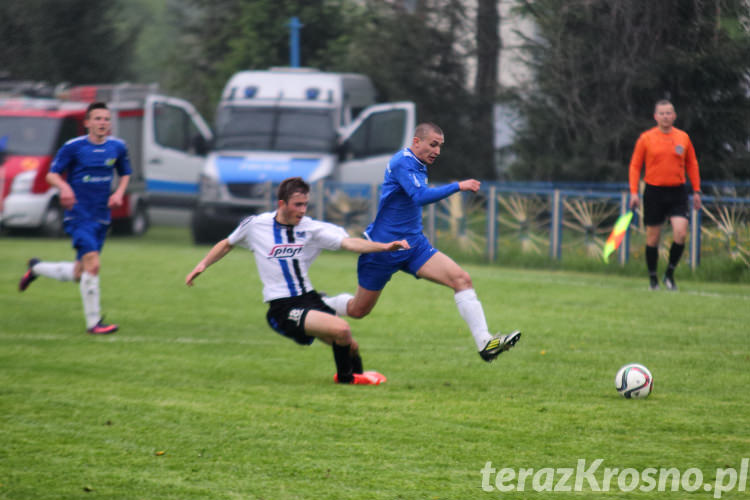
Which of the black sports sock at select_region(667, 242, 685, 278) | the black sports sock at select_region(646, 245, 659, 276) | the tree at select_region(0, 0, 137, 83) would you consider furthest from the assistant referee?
the tree at select_region(0, 0, 137, 83)

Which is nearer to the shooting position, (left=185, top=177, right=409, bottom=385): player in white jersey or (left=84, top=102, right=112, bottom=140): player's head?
(left=185, top=177, right=409, bottom=385): player in white jersey

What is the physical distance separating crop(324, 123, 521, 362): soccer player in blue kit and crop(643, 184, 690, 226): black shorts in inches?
193

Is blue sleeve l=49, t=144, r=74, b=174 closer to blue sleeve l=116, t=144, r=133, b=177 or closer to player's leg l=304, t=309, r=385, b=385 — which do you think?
blue sleeve l=116, t=144, r=133, b=177

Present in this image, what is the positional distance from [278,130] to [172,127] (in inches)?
91.5

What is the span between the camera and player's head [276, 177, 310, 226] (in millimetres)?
7207

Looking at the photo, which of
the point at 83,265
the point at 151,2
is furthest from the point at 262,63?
the point at 151,2

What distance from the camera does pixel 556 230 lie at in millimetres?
16906

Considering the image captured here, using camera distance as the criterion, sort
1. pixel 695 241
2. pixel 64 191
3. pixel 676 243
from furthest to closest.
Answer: pixel 695 241, pixel 676 243, pixel 64 191

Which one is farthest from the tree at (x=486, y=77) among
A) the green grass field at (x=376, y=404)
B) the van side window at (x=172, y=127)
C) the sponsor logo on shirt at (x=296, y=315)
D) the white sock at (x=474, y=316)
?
the sponsor logo on shirt at (x=296, y=315)

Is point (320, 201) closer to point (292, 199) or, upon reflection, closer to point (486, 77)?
point (486, 77)

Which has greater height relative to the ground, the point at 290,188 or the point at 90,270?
the point at 290,188

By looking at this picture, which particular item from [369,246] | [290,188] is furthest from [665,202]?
[290,188]

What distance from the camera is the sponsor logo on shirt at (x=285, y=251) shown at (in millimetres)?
7391

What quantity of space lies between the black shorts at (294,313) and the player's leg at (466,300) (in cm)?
89
